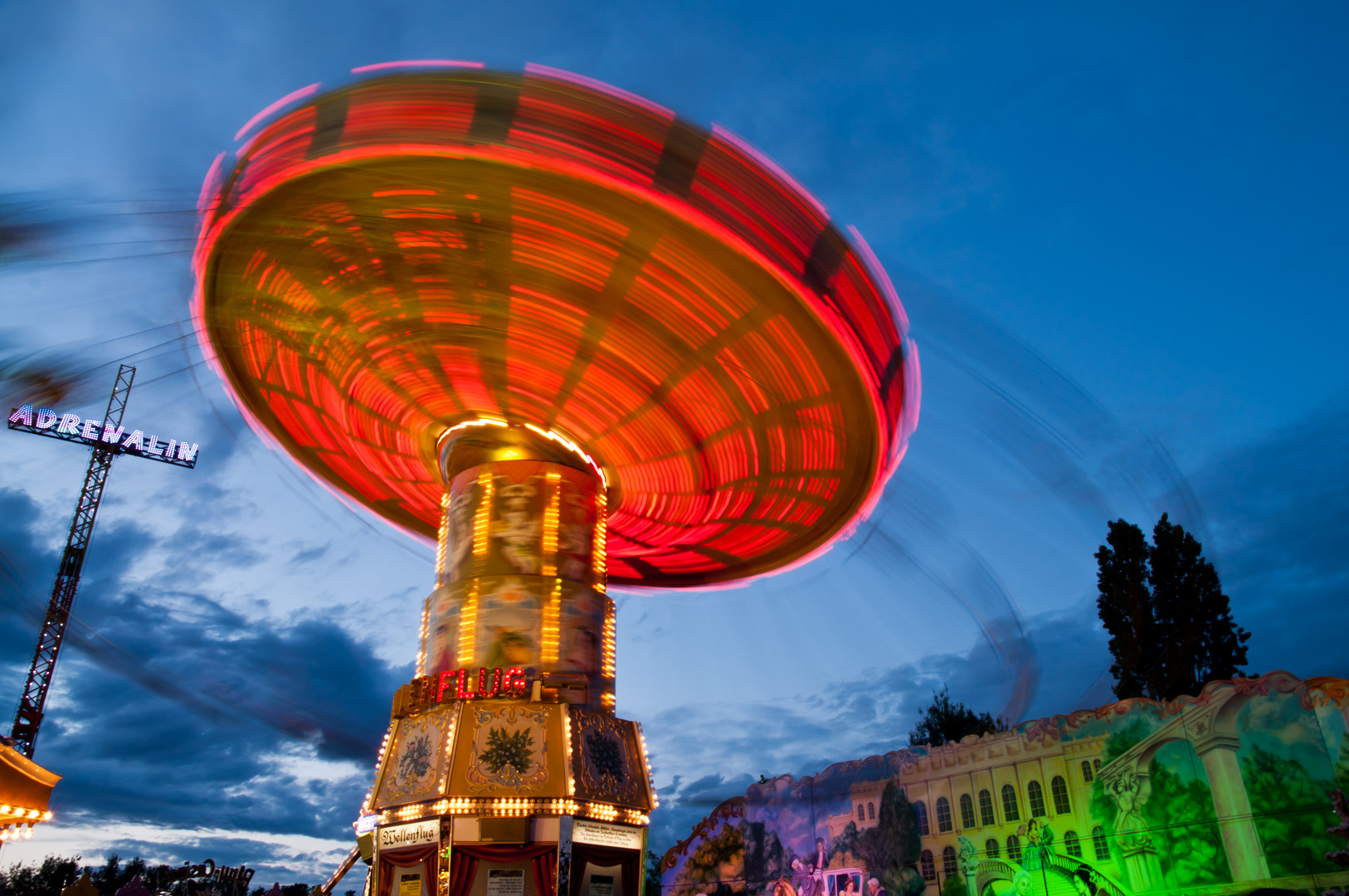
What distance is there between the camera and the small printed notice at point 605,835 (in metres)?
17.8

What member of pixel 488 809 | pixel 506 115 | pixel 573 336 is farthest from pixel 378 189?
pixel 488 809

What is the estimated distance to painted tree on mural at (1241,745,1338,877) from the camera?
50.2 ft

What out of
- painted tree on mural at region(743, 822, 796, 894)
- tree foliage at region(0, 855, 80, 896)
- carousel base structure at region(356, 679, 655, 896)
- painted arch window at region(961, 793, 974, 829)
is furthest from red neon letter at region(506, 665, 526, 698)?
tree foliage at region(0, 855, 80, 896)

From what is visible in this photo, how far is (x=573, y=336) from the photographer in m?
18.4

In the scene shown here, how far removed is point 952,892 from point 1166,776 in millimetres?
5592

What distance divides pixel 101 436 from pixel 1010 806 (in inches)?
1605

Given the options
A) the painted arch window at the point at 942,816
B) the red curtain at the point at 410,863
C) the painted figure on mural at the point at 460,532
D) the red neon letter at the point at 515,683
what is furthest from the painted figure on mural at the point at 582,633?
the painted arch window at the point at 942,816

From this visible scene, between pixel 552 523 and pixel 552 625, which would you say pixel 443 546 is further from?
pixel 552 625

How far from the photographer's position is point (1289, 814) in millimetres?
15602

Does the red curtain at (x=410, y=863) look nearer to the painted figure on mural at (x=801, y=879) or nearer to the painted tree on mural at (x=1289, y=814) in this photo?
the painted figure on mural at (x=801, y=879)

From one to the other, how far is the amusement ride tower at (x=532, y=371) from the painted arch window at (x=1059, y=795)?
7.19 metres

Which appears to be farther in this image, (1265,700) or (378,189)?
(1265,700)

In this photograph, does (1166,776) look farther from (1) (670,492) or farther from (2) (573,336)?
(2) (573,336)

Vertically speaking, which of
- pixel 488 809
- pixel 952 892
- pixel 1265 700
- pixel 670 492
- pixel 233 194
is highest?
pixel 233 194
